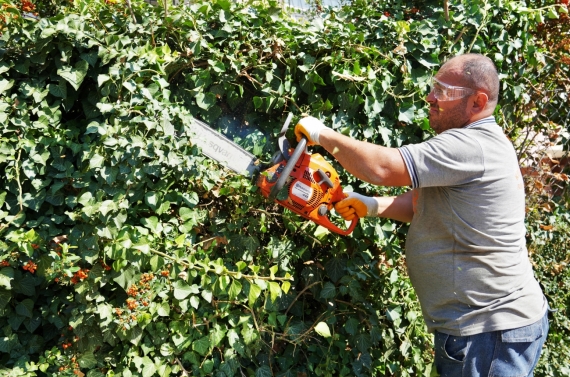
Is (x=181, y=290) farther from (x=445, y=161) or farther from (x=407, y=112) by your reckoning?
(x=407, y=112)

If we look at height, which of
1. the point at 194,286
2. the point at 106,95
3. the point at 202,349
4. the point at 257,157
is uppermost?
the point at 106,95

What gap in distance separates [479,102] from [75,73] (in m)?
1.79

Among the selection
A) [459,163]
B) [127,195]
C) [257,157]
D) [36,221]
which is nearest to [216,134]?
[257,157]

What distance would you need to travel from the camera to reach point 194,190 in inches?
116

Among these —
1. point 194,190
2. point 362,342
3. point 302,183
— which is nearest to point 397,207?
point 302,183

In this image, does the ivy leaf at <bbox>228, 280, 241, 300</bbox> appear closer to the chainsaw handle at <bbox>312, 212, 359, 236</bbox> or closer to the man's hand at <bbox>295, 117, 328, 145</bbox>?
the chainsaw handle at <bbox>312, 212, 359, 236</bbox>

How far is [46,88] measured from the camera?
2775 millimetres

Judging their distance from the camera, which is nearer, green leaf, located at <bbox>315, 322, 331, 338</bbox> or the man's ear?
the man's ear

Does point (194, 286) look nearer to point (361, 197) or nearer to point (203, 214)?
point (203, 214)

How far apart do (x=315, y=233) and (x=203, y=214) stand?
1.88ft

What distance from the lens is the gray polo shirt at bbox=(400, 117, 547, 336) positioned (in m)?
2.40

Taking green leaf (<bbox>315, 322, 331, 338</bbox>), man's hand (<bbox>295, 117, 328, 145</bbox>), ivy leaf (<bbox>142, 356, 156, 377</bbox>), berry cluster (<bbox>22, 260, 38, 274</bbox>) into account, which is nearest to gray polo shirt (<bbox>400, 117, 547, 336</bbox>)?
man's hand (<bbox>295, 117, 328, 145</bbox>)

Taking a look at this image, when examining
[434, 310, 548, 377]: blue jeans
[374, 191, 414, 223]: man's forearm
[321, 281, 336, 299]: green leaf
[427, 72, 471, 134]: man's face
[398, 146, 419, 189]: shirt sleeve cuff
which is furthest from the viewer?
[321, 281, 336, 299]: green leaf

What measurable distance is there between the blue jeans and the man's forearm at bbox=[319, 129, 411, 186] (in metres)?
0.73
